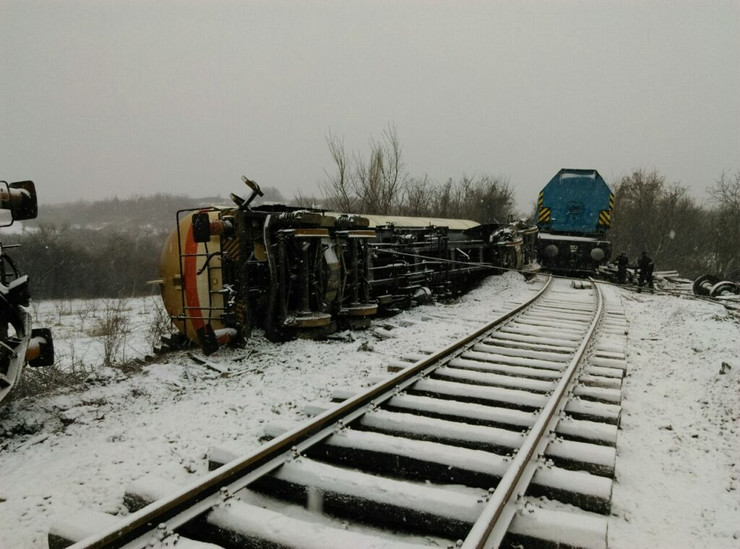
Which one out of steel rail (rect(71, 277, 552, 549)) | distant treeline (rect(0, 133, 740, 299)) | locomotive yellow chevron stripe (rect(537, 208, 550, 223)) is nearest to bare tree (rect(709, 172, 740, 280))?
distant treeline (rect(0, 133, 740, 299))

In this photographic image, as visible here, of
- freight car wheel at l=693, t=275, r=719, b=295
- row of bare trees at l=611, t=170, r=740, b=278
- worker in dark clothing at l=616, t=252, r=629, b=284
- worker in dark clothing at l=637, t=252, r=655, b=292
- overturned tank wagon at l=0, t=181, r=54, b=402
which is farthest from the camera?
row of bare trees at l=611, t=170, r=740, b=278

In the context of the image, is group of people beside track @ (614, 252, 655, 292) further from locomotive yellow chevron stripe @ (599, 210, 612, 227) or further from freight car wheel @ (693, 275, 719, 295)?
locomotive yellow chevron stripe @ (599, 210, 612, 227)

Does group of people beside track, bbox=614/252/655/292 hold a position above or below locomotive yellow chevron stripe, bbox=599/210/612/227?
below

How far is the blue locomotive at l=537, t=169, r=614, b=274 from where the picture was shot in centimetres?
1647

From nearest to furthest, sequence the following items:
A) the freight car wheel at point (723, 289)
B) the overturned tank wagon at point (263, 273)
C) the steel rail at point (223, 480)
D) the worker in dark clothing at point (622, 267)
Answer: the steel rail at point (223, 480), the overturned tank wagon at point (263, 273), the freight car wheel at point (723, 289), the worker in dark clothing at point (622, 267)

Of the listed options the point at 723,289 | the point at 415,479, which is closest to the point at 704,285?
the point at 723,289

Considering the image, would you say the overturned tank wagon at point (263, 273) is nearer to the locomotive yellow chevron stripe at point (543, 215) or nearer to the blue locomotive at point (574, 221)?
Result: the blue locomotive at point (574, 221)

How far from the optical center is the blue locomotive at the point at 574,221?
648 inches

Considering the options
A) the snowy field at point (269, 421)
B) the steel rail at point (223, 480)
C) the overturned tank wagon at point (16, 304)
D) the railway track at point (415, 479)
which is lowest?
the snowy field at point (269, 421)

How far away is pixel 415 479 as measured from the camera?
285cm

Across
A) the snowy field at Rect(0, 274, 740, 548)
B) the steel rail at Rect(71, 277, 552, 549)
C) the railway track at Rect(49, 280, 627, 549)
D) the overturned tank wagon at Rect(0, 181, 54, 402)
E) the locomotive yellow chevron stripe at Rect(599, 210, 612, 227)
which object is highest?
the locomotive yellow chevron stripe at Rect(599, 210, 612, 227)

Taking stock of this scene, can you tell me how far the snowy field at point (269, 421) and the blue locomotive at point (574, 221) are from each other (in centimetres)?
974

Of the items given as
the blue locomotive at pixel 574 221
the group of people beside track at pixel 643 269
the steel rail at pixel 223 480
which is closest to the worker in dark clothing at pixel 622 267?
the group of people beside track at pixel 643 269

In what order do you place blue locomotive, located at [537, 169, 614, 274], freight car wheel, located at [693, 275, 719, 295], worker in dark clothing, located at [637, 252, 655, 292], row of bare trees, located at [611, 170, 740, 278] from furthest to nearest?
row of bare trees, located at [611, 170, 740, 278]
blue locomotive, located at [537, 169, 614, 274]
worker in dark clothing, located at [637, 252, 655, 292]
freight car wheel, located at [693, 275, 719, 295]
